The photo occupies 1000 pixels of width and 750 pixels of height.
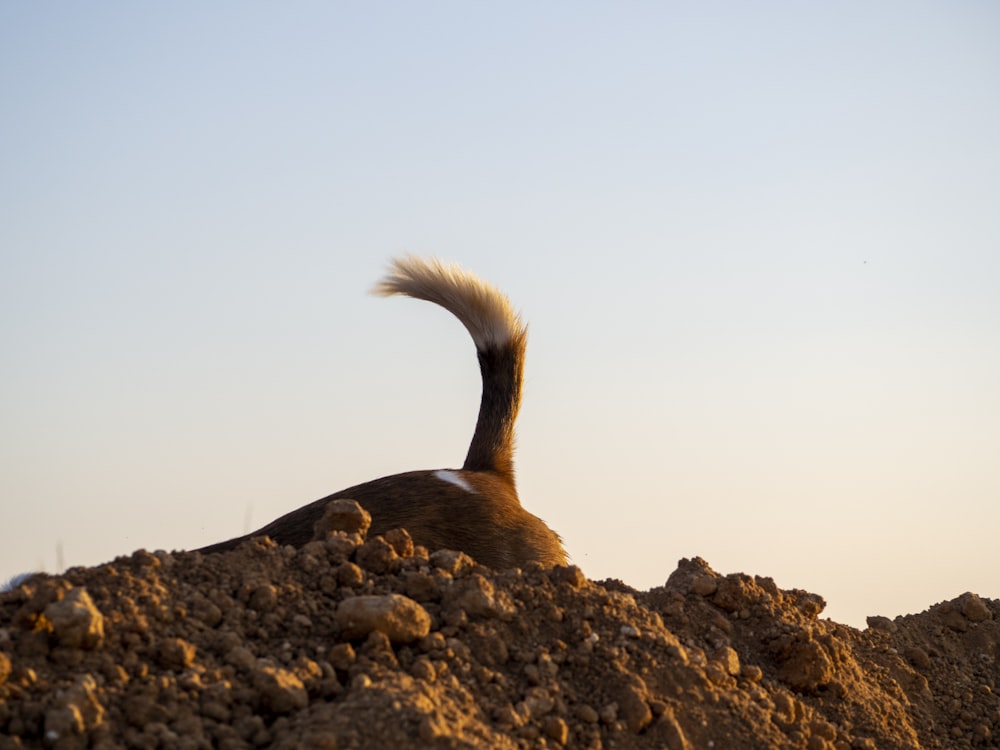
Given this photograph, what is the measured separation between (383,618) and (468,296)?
9.66 ft

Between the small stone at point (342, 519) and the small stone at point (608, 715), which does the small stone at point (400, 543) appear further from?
the small stone at point (608, 715)

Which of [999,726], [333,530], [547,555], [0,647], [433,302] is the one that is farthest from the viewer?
[433,302]

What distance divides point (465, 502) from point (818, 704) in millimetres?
1785

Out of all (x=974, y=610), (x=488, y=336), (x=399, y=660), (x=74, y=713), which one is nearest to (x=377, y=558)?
(x=399, y=660)

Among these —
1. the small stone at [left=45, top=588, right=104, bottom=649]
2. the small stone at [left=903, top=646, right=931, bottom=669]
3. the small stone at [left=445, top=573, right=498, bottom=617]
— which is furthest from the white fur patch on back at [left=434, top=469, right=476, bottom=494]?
the small stone at [left=45, top=588, right=104, bottom=649]

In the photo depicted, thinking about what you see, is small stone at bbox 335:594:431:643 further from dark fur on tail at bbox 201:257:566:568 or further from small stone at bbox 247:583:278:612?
dark fur on tail at bbox 201:257:566:568

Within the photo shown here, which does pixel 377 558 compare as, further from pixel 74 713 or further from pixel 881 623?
pixel 881 623

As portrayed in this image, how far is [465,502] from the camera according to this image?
498cm

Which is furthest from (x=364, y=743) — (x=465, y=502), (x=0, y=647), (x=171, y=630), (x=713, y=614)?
(x=465, y=502)

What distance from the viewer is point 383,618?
2.92 m

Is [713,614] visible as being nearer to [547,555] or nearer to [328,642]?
[547,555]

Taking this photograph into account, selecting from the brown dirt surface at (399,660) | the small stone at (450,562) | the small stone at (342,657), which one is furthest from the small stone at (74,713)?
the small stone at (450,562)

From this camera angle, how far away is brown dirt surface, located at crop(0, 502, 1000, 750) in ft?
8.25

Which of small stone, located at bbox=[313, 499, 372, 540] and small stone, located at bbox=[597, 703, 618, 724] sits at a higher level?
small stone, located at bbox=[313, 499, 372, 540]
